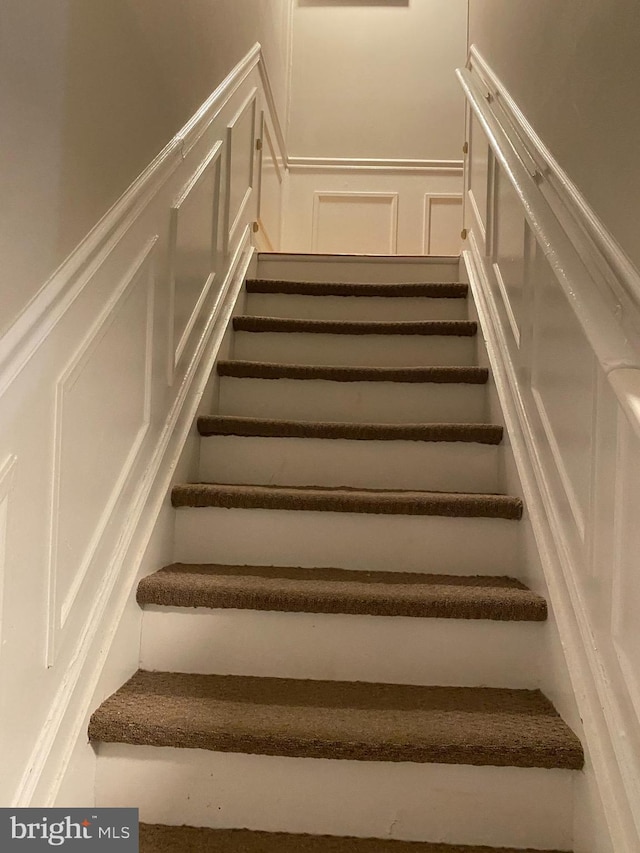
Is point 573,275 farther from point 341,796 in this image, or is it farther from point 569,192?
point 341,796

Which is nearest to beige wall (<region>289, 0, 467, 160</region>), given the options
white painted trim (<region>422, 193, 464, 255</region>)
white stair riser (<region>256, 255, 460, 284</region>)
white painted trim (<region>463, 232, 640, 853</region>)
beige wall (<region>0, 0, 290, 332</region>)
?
white painted trim (<region>422, 193, 464, 255</region>)

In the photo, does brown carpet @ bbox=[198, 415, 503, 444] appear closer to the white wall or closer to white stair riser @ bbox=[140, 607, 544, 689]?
white stair riser @ bbox=[140, 607, 544, 689]

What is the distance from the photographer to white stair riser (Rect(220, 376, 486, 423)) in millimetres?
2156

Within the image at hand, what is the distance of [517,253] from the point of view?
191 cm

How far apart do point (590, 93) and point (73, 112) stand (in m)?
1.05

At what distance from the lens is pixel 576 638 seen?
48.3 inches

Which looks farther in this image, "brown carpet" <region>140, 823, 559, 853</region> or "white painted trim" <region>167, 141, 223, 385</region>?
"white painted trim" <region>167, 141, 223, 385</region>

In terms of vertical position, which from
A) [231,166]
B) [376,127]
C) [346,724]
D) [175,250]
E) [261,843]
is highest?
[376,127]

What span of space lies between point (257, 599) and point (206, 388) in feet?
2.84

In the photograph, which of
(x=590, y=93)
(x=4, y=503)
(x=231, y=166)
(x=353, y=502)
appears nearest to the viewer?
(x=4, y=503)

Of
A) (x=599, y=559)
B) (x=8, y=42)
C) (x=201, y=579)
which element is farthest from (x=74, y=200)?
(x=599, y=559)
